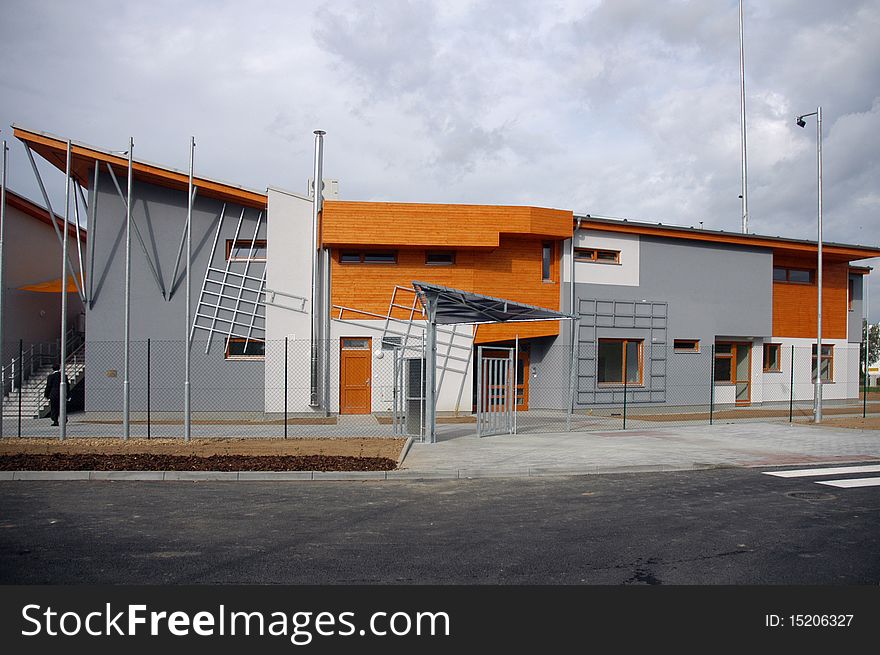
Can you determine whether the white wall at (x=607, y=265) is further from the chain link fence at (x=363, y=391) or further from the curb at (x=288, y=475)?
the curb at (x=288, y=475)

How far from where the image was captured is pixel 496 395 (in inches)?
720

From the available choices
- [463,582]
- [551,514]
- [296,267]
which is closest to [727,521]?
[551,514]

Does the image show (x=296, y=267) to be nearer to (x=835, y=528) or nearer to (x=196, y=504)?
(x=196, y=504)

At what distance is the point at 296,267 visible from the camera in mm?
23969

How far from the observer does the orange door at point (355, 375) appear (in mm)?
23875

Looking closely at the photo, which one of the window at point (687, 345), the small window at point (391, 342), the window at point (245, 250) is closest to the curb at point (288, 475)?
the small window at point (391, 342)

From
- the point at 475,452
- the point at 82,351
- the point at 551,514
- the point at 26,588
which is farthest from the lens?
the point at 82,351

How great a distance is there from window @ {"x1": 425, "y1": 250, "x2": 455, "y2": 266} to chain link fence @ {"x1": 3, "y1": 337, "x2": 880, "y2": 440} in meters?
2.99

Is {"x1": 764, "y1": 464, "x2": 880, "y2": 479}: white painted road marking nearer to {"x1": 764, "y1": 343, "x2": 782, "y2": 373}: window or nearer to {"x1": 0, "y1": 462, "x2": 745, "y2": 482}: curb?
{"x1": 0, "y1": 462, "x2": 745, "y2": 482}: curb

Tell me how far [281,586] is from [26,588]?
198 cm

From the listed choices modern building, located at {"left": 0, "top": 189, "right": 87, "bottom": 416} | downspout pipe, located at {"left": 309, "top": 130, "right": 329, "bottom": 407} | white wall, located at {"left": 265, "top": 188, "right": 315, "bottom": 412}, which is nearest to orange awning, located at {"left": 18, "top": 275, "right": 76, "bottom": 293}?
modern building, located at {"left": 0, "top": 189, "right": 87, "bottom": 416}

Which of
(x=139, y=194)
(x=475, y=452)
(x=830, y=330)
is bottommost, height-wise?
(x=475, y=452)

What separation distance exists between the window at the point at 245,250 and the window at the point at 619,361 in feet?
39.8

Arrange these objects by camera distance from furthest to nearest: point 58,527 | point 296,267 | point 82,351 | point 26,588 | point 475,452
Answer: point 82,351 → point 296,267 → point 475,452 → point 58,527 → point 26,588
